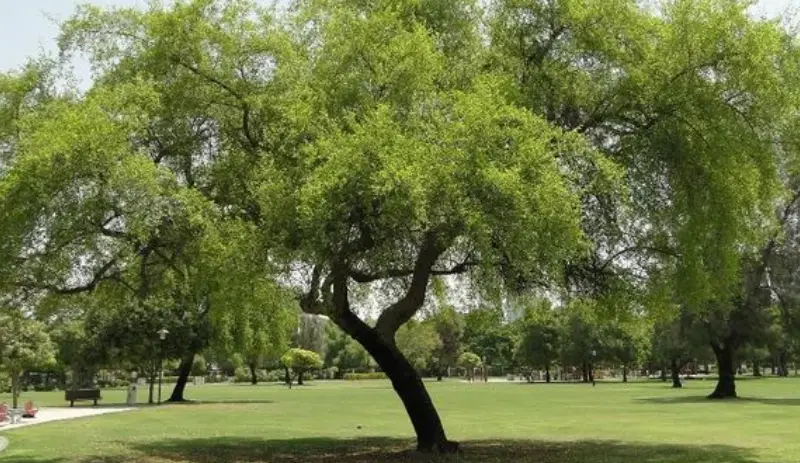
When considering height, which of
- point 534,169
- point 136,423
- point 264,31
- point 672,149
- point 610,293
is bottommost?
point 136,423

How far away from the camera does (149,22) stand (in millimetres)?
17359

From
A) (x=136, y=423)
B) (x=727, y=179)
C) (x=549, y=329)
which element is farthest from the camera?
(x=549, y=329)

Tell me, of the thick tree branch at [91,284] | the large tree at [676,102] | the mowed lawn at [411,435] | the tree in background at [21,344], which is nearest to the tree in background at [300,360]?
the tree in background at [21,344]

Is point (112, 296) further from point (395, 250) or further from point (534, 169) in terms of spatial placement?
point (534, 169)

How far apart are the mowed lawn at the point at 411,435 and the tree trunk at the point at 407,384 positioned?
58cm

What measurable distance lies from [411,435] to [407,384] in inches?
216

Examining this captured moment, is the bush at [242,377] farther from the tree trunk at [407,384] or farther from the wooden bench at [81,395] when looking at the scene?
the tree trunk at [407,384]

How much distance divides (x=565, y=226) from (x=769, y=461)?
287 inches

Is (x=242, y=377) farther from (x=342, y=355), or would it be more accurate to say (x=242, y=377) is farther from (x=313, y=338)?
(x=342, y=355)

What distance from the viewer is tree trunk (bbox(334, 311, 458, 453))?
19812 millimetres

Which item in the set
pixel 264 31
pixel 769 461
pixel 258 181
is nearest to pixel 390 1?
pixel 264 31

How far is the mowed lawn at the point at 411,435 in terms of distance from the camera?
1958cm

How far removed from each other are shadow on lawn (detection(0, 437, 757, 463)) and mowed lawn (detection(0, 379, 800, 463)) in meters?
0.03

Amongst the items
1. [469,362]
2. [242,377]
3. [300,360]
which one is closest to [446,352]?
[469,362]
